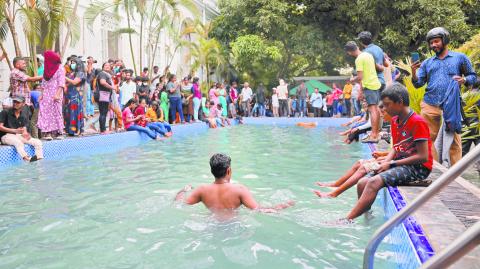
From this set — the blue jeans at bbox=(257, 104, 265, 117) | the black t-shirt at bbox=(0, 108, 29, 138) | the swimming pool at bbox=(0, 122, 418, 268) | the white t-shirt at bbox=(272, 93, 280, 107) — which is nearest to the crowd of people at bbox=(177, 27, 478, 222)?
the swimming pool at bbox=(0, 122, 418, 268)

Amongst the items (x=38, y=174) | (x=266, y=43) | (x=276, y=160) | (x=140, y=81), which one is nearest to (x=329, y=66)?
(x=266, y=43)

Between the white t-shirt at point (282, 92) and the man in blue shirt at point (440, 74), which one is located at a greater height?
the white t-shirt at point (282, 92)

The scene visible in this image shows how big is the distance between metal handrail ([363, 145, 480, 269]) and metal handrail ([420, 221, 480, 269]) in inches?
19.0

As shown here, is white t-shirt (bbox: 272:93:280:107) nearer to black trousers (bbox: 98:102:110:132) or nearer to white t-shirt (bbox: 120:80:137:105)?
white t-shirt (bbox: 120:80:137:105)

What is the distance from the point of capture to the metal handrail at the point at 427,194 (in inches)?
66.6

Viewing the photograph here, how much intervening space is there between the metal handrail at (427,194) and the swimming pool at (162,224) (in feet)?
3.13

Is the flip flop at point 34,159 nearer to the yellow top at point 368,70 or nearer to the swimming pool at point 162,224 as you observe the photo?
the swimming pool at point 162,224

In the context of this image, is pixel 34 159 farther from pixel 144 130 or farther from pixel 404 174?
pixel 404 174

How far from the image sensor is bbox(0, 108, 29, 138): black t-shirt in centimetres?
805

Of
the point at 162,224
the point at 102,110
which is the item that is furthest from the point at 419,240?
the point at 102,110

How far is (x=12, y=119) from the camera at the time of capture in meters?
8.16

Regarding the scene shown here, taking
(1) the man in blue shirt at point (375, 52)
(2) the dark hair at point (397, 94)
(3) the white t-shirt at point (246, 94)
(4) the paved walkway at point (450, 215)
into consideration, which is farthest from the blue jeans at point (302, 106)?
(2) the dark hair at point (397, 94)

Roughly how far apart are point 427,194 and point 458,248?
78 cm

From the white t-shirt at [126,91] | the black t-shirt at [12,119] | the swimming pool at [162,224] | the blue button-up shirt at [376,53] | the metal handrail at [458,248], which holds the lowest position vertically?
the swimming pool at [162,224]
